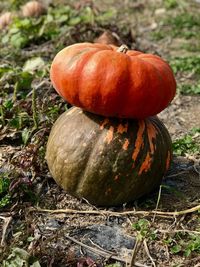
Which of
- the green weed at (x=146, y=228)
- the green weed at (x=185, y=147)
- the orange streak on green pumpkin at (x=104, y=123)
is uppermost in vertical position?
the orange streak on green pumpkin at (x=104, y=123)

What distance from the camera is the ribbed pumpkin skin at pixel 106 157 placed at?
3.54 meters

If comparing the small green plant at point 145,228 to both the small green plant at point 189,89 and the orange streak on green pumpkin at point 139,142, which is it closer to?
the orange streak on green pumpkin at point 139,142

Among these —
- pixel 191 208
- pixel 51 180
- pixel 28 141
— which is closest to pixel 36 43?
pixel 28 141

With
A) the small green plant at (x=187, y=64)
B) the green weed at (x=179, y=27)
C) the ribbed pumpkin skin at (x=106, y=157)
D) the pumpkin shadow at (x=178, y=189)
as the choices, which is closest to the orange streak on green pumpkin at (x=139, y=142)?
the ribbed pumpkin skin at (x=106, y=157)

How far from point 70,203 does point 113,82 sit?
3.03ft

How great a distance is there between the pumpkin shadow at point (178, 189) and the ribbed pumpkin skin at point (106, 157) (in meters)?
0.15

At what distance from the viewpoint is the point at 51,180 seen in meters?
4.00

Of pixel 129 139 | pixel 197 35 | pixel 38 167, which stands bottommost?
pixel 197 35

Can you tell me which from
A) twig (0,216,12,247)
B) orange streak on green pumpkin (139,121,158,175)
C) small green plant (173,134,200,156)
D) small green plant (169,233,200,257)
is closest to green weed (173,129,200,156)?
small green plant (173,134,200,156)

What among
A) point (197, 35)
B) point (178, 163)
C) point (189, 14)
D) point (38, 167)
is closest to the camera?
point (38, 167)

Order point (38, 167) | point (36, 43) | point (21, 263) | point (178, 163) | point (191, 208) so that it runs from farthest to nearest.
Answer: point (36, 43) < point (178, 163) < point (38, 167) < point (191, 208) < point (21, 263)

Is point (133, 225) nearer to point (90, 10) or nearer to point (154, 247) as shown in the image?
point (154, 247)

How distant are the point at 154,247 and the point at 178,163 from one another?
104cm

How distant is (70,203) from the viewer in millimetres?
3777
